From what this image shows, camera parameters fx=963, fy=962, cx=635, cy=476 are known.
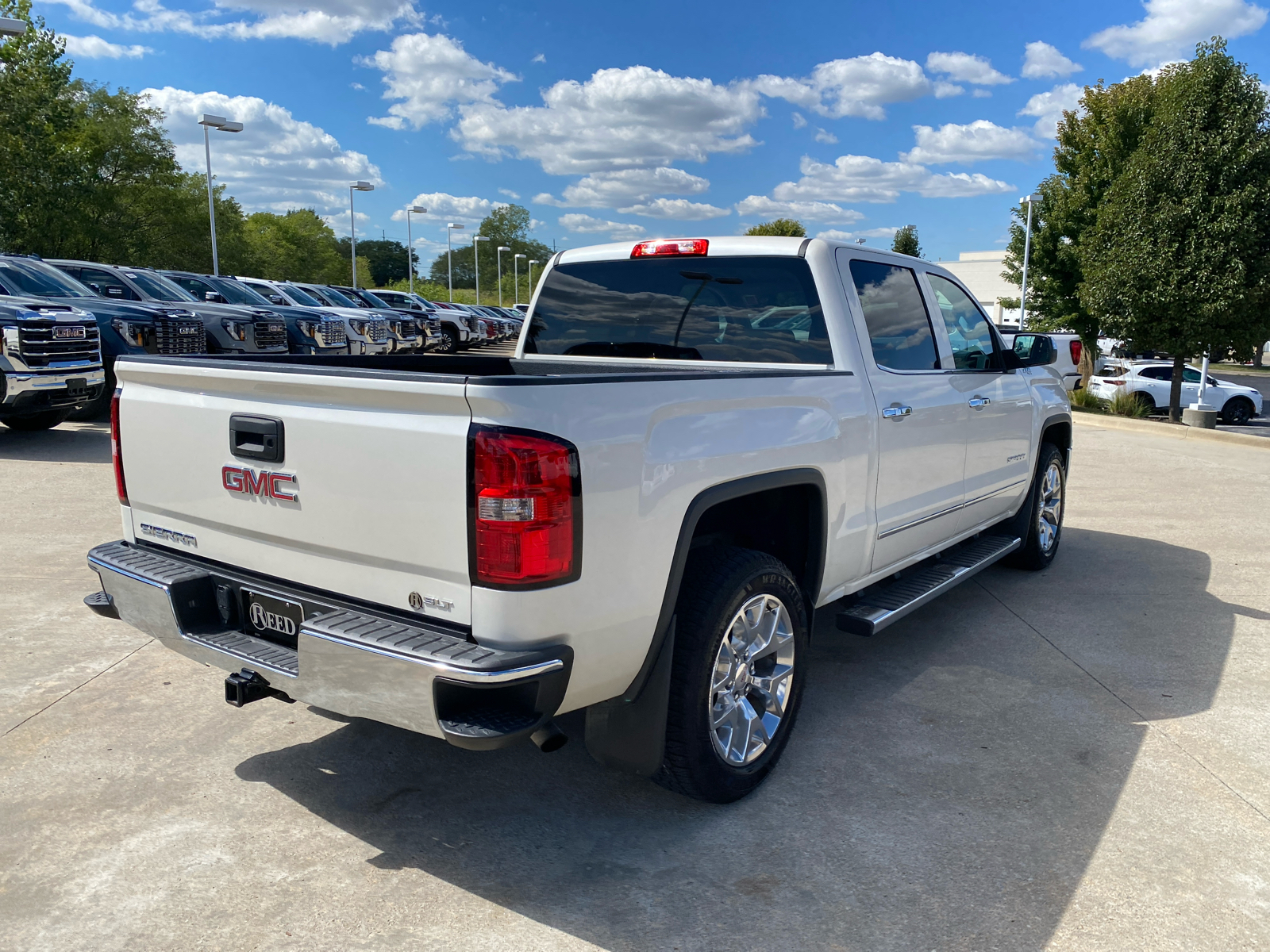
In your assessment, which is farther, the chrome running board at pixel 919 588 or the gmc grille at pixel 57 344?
the gmc grille at pixel 57 344

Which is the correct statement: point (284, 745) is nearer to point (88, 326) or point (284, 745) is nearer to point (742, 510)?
point (742, 510)

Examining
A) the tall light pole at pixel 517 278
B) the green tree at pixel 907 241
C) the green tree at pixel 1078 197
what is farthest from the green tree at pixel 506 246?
the green tree at pixel 1078 197

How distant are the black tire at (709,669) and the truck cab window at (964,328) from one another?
2.23 metres

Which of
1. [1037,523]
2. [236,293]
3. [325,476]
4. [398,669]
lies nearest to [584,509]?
[398,669]

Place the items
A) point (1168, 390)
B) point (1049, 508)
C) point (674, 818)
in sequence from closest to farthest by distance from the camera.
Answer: point (674, 818) < point (1049, 508) < point (1168, 390)

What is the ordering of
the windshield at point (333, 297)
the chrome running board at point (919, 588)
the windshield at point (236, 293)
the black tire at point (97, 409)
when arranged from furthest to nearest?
the windshield at point (333, 297), the windshield at point (236, 293), the black tire at point (97, 409), the chrome running board at point (919, 588)

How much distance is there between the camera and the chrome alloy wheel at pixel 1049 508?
6344mm

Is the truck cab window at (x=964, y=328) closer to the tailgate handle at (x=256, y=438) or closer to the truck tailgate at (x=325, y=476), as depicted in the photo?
the truck tailgate at (x=325, y=476)

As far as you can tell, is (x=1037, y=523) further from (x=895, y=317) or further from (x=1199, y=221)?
(x=1199, y=221)

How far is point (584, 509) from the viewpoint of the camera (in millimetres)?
2533

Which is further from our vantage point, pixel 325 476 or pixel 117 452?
pixel 117 452

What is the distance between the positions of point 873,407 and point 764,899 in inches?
→ 79.2

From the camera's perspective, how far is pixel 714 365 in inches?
164

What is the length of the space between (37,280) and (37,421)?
5.47ft
